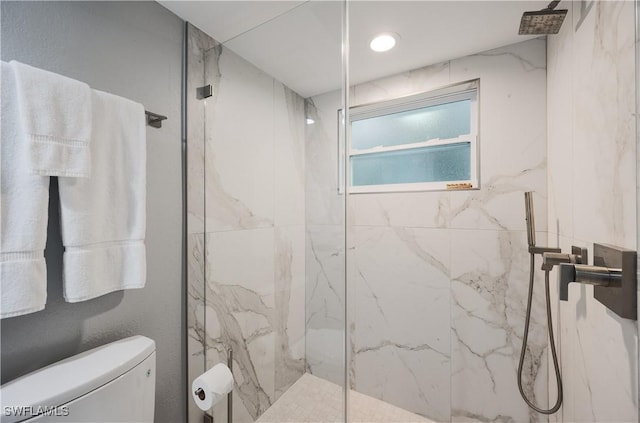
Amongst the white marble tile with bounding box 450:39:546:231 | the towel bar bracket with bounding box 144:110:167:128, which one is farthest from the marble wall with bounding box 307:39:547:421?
the towel bar bracket with bounding box 144:110:167:128

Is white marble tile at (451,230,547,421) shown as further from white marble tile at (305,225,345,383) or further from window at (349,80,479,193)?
white marble tile at (305,225,345,383)

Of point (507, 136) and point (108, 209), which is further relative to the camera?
point (507, 136)

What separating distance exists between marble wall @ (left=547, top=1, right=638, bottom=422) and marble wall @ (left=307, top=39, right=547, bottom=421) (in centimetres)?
16

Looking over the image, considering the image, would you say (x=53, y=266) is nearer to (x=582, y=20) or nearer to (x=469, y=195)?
(x=469, y=195)

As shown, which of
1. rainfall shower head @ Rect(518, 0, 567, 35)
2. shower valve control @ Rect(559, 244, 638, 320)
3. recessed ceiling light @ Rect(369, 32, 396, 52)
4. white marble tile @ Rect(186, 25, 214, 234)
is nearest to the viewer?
shower valve control @ Rect(559, 244, 638, 320)

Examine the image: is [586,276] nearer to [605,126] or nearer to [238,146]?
[605,126]

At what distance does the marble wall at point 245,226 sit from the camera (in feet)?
3.64

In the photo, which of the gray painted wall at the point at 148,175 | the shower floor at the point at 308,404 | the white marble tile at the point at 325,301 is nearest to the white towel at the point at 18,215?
the gray painted wall at the point at 148,175

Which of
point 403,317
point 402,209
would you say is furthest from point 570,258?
point 403,317

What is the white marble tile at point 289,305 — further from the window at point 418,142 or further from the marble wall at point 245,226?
the window at point 418,142

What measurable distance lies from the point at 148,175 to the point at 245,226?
441mm

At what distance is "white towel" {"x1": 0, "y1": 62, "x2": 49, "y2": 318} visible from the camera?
25.5 inches

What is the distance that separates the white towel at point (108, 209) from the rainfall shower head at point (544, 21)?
5.05 ft

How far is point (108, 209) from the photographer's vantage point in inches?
33.8
